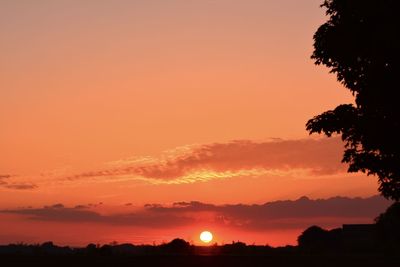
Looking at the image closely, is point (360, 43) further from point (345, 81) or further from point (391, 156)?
point (391, 156)

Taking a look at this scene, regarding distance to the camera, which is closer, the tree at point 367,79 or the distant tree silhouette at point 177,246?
the tree at point 367,79

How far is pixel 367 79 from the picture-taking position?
1073 inches

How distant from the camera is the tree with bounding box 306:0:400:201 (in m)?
26.6

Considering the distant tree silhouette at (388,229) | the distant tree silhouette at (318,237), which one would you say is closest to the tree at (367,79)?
the distant tree silhouette at (388,229)

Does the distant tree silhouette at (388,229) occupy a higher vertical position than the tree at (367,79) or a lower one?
higher

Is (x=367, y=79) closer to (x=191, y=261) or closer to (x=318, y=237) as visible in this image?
(x=191, y=261)

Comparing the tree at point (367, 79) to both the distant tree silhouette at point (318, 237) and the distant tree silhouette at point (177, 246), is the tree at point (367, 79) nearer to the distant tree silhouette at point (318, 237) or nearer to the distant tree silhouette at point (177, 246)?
the distant tree silhouette at point (177, 246)

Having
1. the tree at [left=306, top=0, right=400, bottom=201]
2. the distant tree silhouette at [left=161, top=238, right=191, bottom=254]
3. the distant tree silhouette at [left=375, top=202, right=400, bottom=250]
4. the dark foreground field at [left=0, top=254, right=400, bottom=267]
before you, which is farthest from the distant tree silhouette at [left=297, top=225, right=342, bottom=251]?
the tree at [left=306, top=0, right=400, bottom=201]

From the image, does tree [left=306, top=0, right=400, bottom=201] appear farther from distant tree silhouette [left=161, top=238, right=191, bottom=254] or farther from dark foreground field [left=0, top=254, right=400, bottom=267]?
distant tree silhouette [left=161, top=238, right=191, bottom=254]

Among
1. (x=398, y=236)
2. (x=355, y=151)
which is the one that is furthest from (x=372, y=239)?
(x=355, y=151)

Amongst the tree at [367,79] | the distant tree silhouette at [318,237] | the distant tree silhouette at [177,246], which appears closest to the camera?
the tree at [367,79]

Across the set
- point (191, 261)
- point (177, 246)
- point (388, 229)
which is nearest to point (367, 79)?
point (191, 261)

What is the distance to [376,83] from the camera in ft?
88.1

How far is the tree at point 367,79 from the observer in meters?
26.6
